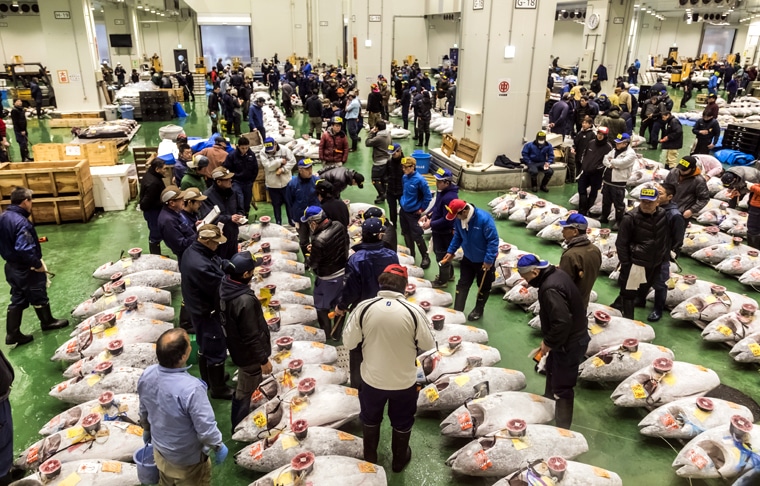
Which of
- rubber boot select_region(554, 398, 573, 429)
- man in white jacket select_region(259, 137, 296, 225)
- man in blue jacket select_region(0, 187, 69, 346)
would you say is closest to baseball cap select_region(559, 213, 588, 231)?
rubber boot select_region(554, 398, 573, 429)

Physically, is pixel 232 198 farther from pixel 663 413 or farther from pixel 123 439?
pixel 663 413

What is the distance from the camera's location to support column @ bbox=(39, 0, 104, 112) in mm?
17203

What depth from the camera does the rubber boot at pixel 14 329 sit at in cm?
629

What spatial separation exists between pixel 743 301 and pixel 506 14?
7646 millimetres

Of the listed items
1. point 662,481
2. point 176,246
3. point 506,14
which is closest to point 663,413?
point 662,481

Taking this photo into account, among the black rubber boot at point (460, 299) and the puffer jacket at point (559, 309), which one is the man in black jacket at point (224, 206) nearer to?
the black rubber boot at point (460, 299)

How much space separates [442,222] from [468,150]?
585 centimetres

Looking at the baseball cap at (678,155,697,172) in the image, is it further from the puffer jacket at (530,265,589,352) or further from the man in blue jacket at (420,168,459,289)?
the puffer jacket at (530,265,589,352)

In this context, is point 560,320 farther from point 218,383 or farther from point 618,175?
point 618,175

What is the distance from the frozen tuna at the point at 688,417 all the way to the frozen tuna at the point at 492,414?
0.90 m

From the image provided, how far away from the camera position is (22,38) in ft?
101

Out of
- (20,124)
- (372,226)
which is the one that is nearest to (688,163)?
(372,226)

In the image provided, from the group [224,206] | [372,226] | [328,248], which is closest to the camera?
→ [372,226]

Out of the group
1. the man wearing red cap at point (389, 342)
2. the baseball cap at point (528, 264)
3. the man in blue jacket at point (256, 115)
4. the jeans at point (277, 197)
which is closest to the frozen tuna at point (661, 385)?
the baseball cap at point (528, 264)
